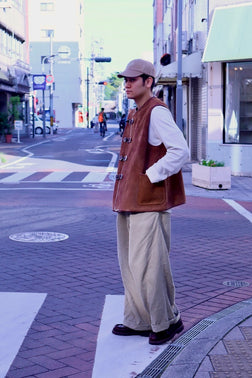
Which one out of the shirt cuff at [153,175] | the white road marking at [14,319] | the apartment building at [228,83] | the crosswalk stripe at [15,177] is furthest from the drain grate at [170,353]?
the apartment building at [228,83]

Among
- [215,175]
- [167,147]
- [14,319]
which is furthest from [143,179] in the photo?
[215,175]

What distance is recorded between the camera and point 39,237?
29.7 ft

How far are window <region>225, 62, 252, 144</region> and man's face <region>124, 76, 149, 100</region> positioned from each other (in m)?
15.0

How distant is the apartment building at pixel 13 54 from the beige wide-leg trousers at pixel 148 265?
1500 inches

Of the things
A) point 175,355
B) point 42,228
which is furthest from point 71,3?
point 175,355

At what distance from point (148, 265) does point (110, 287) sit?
6.23 ft

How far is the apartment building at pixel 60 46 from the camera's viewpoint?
293ft

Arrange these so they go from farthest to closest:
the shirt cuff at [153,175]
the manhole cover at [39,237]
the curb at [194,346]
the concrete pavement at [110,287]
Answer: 1. the manhole cover at [39,237]
2. the shirt cuff at [153,175]
3. the concrete pavement at [110,287]
4. the curb at [194,346]

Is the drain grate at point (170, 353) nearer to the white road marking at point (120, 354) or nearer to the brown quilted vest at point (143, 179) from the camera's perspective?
the white road marking at point (120, 354)

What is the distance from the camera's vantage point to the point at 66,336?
488cm

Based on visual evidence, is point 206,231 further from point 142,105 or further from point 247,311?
point 142,105

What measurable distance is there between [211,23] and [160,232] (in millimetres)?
16123

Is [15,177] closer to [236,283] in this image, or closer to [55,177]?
[55,177]

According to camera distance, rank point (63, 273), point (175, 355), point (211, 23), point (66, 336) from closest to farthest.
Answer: point (175, 355) < point (66, 336) < point (63, 273) < point (211, 23)
